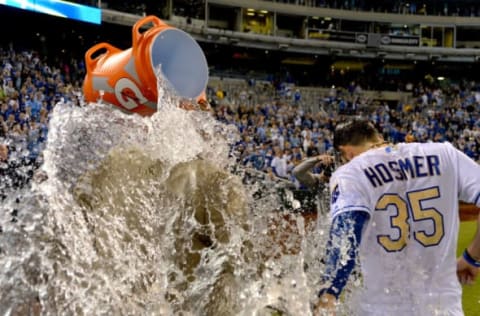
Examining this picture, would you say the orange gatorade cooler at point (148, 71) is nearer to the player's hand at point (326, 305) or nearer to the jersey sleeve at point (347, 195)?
the jersey sleeve at point (347, 195)

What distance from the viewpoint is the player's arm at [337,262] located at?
2.24 m

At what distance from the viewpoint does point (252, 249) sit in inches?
96.9

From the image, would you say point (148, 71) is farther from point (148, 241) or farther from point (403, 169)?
point (403, 169)

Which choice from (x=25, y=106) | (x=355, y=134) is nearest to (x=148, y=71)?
(x=355, y=134)

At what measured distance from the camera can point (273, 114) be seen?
73.8ft

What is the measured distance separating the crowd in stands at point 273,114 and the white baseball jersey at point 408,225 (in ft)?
10.1

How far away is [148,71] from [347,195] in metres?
A: 1.10

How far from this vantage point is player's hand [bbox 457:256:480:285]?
2.54m

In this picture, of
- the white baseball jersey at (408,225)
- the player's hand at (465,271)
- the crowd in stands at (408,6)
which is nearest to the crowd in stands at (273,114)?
the white baseball jersey at (408,225)

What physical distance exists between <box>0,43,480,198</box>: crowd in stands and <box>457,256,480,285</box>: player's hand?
333 cm

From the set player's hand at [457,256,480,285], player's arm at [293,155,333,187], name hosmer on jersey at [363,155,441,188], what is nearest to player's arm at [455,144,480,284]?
player's hand at [457,256,480,285]

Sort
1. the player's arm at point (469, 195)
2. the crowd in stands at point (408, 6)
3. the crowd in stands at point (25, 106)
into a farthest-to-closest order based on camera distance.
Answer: the crowd in stands at point (408, 6) → the crowd in stands at point (25, 106) → the player's arm at point (469, 195)

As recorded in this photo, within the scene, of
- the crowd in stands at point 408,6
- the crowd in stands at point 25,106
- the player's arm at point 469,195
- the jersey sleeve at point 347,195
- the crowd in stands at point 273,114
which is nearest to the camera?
the jersey sleeve at point 347,195

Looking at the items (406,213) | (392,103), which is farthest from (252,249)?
(392,103)
